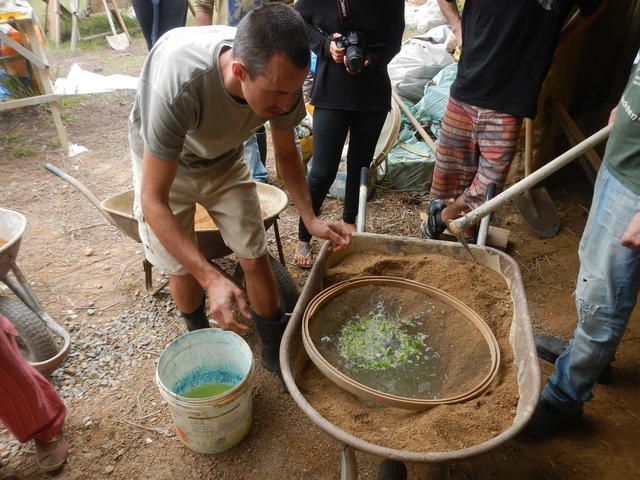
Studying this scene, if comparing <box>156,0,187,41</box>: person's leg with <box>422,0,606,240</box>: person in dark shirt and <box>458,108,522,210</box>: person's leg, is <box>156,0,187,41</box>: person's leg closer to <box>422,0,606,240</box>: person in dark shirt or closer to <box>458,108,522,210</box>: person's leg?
<box>422,0,606,240</box>: person in dark shirt

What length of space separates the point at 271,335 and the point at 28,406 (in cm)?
104

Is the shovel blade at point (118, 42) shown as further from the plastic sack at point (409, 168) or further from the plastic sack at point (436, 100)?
the plastic sack at point (409, 168)

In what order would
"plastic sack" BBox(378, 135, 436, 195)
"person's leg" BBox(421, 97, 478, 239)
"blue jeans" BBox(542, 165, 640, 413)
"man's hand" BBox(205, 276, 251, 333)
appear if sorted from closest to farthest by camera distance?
"man's hand" BBox(205, 276, 251, 333), "blue jeans" BBox(542, 165, 640, 413), "person's leg" BBox(421, 97, 478, 239), "plastic sack" BBox(378, 135, 436, 195)

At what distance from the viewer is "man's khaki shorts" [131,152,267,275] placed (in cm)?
205

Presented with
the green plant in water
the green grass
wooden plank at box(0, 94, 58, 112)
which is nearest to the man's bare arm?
the green plant in water

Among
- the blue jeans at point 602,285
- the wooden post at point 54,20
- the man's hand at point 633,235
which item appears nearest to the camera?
the man's hand at point 633,235

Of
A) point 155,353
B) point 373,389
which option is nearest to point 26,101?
point 155,353

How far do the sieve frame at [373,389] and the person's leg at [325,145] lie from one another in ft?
3.71

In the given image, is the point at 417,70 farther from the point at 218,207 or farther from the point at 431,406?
the point at 431,406

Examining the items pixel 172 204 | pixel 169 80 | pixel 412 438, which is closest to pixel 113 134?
pixel 172 204

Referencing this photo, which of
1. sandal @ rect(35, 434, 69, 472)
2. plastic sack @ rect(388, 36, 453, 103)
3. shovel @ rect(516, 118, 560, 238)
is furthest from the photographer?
plastic sack @ rect(388, 36, 453, 103)

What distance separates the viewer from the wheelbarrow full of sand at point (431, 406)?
1321 mm

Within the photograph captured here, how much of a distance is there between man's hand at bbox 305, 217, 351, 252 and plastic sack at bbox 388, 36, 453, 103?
135 inches

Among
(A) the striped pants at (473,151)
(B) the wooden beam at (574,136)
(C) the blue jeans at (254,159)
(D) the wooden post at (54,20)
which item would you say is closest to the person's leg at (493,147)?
(A) the striped pants at (473,151)
